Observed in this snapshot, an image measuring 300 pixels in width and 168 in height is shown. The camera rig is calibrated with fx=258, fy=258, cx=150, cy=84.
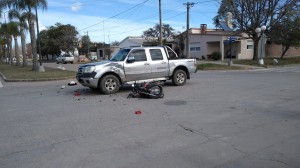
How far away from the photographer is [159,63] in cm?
1133

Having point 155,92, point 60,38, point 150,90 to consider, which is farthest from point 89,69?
point 60,38

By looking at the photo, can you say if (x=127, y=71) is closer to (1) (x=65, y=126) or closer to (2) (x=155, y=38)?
(1) (x=65, y=126)

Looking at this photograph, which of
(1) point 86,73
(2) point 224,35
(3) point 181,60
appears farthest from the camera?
(2) point 224,35

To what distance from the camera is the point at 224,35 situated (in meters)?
36.7

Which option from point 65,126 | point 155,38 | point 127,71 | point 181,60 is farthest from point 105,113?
point 155,38

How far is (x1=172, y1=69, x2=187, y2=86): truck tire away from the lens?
1198 centimetres

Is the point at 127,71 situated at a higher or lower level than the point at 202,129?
higher

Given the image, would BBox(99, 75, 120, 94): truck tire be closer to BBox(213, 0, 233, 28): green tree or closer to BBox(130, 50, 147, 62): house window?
BBox(130, 50, 147, 62): house window

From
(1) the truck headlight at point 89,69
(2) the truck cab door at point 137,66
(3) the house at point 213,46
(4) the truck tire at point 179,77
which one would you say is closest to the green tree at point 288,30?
(3) the house at point 213,46

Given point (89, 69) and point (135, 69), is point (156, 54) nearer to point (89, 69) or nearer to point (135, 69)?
point (135, 69)

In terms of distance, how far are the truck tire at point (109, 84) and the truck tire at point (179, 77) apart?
287 centimetres

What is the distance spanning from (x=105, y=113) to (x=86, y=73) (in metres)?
3.41

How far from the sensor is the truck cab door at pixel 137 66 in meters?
10.6

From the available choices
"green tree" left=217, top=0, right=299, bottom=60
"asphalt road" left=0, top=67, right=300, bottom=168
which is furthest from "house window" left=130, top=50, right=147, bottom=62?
"green tree" left=217, top=0, right=299, bottom=60
